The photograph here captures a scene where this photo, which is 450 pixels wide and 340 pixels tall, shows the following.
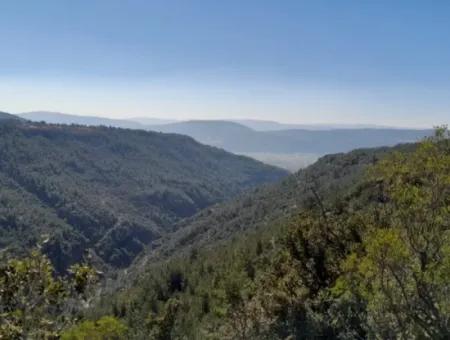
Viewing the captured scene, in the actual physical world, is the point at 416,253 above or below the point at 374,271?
above

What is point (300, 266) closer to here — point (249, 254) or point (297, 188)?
point (249, 254)

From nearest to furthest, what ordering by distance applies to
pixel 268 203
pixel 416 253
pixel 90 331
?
1. pixel 416 253
2. pixel 90 331
3. pixel 268 203

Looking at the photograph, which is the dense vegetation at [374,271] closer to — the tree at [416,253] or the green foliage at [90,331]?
the tree at [416,253]

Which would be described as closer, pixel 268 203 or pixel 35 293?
pixel 35 293

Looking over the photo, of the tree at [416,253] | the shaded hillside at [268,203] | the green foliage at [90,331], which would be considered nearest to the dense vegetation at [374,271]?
the tree at [416,253]

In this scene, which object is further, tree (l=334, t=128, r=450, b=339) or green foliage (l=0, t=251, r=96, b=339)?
tree (l=334, t=128, r=450, b=339)

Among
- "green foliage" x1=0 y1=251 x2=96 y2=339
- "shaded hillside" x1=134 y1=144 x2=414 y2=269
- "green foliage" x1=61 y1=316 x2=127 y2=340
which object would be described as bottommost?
"shaded hillside" x1=134 y1=144 x2=414 y2=269

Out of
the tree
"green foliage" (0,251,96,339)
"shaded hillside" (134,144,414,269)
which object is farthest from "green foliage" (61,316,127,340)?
"shaded hillside" (134,144,414,269)

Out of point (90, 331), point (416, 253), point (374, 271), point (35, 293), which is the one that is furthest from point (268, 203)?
point (35, 293)

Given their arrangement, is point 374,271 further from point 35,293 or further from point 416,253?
point 35,293

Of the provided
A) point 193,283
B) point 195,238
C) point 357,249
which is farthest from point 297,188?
point 357,249

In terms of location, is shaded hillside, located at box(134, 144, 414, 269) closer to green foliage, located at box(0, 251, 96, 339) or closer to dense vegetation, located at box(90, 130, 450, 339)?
dense vegetation, located at box(90, 130, 450, 339)
